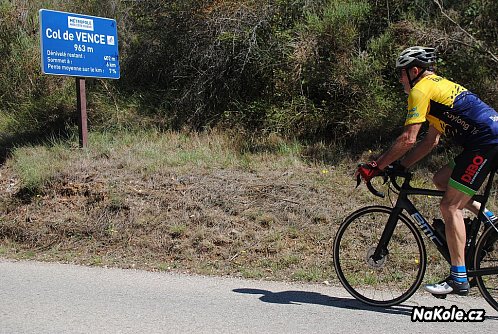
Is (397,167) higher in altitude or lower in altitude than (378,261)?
higher

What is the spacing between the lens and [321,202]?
23.9ft

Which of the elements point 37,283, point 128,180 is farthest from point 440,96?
point 128,180

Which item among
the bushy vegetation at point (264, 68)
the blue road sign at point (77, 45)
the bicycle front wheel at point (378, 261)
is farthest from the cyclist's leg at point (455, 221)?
the blue road sign at point (77, 45)

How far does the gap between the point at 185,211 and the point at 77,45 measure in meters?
4.16

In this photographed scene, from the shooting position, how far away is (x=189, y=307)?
493 cm

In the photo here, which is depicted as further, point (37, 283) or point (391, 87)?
point (391, 87)

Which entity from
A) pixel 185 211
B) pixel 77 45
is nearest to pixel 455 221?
pixel 185 211

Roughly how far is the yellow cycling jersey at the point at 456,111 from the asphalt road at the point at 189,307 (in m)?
1.49

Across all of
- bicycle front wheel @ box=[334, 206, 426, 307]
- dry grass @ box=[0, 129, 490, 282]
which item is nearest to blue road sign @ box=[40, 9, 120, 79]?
dry grass @ box=[0, 129, 490, 282]

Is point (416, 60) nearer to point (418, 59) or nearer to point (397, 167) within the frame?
point (418, 59)

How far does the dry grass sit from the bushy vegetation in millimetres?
1360

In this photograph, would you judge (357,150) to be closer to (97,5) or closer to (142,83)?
(142,83)

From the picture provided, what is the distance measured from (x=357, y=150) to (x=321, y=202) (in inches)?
87.9

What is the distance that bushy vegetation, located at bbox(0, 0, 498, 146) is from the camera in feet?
30.5
